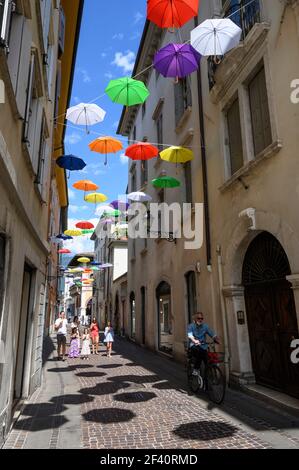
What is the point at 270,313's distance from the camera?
771 centimetres

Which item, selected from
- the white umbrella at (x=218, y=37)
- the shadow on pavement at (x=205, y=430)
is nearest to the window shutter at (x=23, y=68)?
the white umbrella at (x=218, y=37)

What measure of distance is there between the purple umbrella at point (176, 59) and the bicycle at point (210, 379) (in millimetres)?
6345

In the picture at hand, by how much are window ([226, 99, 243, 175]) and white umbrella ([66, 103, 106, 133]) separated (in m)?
3.42

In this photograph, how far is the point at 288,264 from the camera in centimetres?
707

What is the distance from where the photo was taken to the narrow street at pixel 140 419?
16.6ft

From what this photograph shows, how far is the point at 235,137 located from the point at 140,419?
6915mm

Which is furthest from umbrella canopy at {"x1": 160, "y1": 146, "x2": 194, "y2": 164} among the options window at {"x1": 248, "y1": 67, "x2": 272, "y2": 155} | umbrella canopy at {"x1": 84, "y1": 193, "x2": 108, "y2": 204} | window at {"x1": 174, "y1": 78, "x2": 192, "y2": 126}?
umbrella canopy at {"x1": 84, "y1": 193, "x2": 108, "y2": 204}

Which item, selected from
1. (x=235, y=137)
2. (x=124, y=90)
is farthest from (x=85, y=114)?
(x=235, y=137)

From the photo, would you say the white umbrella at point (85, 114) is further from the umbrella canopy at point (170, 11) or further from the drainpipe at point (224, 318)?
the drainpipe at point (224, 318)

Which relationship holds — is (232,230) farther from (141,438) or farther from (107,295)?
(107,295)

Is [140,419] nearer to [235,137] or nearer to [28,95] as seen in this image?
[28,95]

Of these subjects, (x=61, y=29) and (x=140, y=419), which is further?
(x=61, y=29)

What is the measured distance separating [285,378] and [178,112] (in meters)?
10.6

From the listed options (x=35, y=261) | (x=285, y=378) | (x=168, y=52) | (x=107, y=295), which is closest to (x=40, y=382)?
(x=35, y=261)
